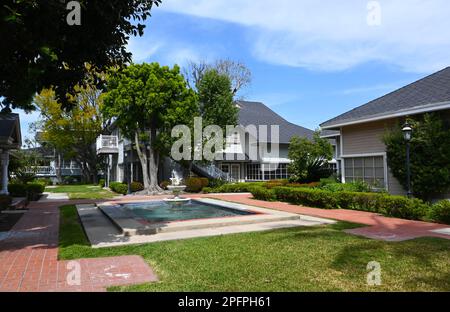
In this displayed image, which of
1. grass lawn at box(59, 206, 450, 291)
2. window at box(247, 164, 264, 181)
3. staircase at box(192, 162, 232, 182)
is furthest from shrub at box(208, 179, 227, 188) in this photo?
grass lawn at box(59, 206, 450, 291)

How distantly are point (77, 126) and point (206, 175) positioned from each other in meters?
17.7

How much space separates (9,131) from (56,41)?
13834mm

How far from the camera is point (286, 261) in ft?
22.4

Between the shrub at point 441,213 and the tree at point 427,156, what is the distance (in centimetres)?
245

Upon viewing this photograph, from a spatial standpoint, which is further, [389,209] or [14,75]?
[389,209]

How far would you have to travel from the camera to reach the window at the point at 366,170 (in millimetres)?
16688

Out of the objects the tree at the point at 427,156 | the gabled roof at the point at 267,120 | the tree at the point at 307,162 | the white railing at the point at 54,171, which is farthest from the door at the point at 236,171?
the white railing at the point at 54,171

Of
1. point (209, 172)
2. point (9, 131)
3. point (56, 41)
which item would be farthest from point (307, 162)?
point (56, 41)

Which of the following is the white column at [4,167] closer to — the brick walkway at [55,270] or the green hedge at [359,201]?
the brick walkway at [55,270]

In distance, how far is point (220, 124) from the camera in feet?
107
